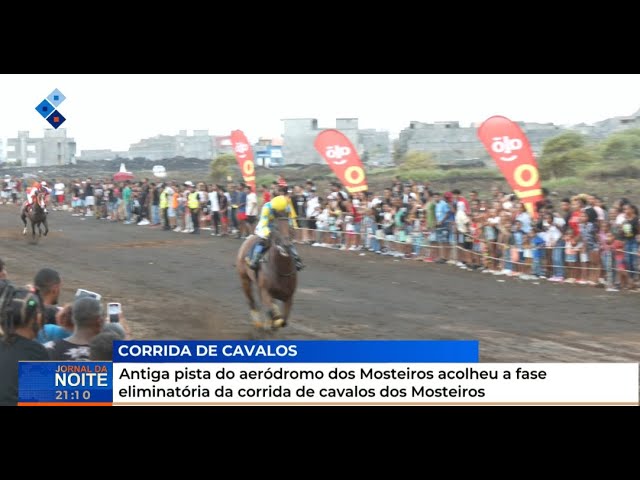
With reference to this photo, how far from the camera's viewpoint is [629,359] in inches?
412

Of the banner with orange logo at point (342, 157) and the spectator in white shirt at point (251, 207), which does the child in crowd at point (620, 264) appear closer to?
the banner with orange logo at point (342, 157)

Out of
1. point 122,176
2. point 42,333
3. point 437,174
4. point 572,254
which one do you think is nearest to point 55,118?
point 42,333

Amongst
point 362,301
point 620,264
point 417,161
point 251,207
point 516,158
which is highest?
point 417,161

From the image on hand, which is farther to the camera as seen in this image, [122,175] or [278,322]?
[122,175]

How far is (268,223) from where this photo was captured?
36.8 ft

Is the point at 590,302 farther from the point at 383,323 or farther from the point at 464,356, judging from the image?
the point at 464,356

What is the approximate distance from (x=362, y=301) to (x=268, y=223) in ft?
14.2

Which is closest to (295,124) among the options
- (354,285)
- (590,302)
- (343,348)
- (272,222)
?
(354,285)

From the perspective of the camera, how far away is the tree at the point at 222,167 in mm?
41656

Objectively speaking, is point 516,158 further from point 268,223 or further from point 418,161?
point 418,161

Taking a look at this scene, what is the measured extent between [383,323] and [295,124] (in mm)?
17691

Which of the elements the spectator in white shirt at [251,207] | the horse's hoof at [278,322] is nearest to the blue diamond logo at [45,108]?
the horse's hoof at [278,322]

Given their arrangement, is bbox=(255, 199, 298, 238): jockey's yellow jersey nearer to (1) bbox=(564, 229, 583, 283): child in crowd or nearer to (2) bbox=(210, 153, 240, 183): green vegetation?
(1) bbox=(564, 229, 583, 283): child in crowd

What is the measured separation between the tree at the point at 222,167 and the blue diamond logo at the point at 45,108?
32.0m
